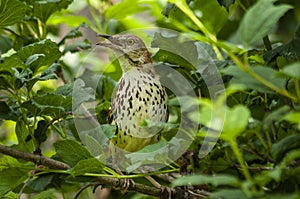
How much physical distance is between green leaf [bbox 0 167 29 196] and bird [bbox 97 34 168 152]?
0.41 meters

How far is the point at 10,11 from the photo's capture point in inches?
59.7

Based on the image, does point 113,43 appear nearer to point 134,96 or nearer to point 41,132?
point 134,96

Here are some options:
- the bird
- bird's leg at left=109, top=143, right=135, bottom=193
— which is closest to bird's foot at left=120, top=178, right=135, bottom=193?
bird's leg at left=109, top=143, right=135, bottom=193

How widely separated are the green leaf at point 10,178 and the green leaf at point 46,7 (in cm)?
51

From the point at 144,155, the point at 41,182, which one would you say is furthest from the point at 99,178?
the point at 144,155

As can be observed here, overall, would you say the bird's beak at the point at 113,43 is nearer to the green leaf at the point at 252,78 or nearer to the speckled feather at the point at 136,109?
the speckled feather at the point at 136,109

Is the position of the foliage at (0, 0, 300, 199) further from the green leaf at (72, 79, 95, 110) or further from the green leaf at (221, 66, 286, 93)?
the green leaf at (221, 66, 286, 93)

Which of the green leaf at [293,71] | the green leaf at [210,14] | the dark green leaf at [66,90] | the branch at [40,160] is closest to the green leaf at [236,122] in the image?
the green leaf at [293,71]

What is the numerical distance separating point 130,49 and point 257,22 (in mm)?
1204

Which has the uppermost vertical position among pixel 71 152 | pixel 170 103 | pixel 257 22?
pixel 257 22

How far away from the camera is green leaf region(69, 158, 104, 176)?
1.20m

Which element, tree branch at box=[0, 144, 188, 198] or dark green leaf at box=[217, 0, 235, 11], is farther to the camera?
tree branch at box=[0, 144, 188, 198]

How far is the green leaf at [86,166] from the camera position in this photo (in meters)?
1.20

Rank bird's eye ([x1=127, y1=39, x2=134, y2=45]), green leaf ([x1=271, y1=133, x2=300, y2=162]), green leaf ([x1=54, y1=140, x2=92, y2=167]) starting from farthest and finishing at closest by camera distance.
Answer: bird's eye ([x1=127, y1=39, x2=134, y2=45])
green leaf ([x1=54, y1=140, x2=92, y2=167])
green leaf ([x1=271, y1=133, x2=300, y2=162])
